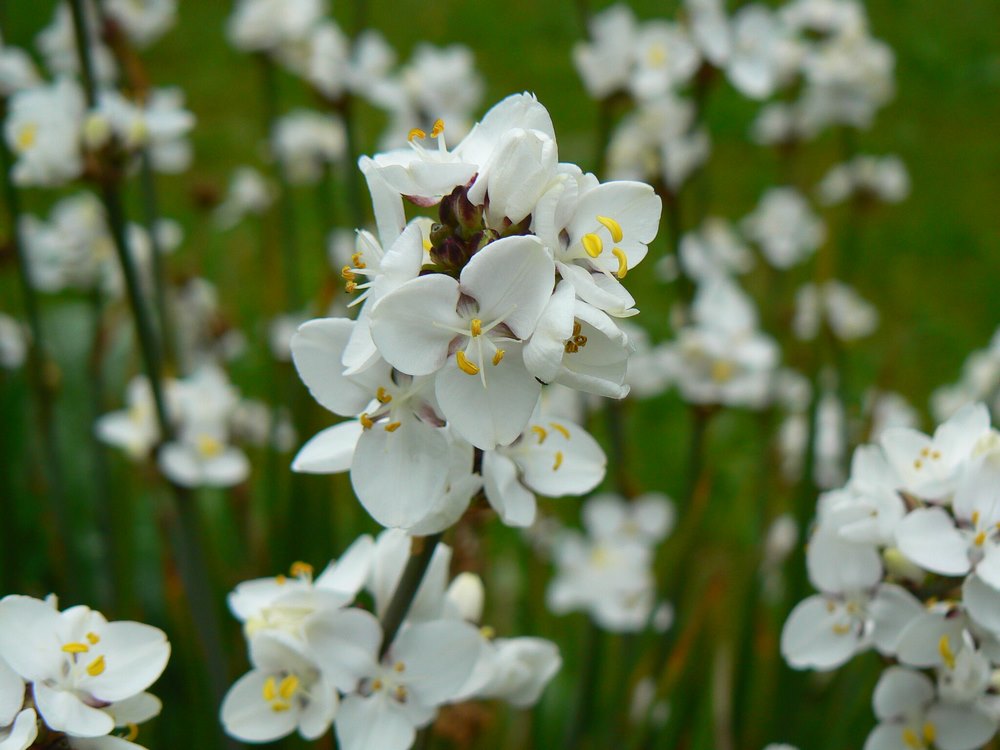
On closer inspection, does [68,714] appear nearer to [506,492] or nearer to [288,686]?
[288,686]

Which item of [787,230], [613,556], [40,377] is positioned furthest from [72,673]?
[787,230]

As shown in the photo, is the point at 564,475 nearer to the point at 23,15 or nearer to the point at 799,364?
the point at 799,364

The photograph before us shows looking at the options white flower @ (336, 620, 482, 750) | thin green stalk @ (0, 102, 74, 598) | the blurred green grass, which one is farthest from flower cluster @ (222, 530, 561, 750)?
thin green stalk @ (0, 102, 74, 598)

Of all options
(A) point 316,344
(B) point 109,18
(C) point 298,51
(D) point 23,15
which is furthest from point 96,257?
(D) point 23,15

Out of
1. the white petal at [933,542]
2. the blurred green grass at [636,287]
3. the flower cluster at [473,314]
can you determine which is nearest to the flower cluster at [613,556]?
the blurred green grass at [636,287]

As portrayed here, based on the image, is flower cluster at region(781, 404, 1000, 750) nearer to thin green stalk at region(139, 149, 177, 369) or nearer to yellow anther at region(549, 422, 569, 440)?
yellow anther at region(549, 422, 569, 440)

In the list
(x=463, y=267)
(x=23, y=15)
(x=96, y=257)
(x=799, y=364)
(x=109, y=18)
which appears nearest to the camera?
(x=463, y=267)

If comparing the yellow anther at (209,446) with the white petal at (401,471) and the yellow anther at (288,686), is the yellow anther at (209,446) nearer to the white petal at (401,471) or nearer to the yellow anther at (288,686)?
the yellow anther at (288,686)
